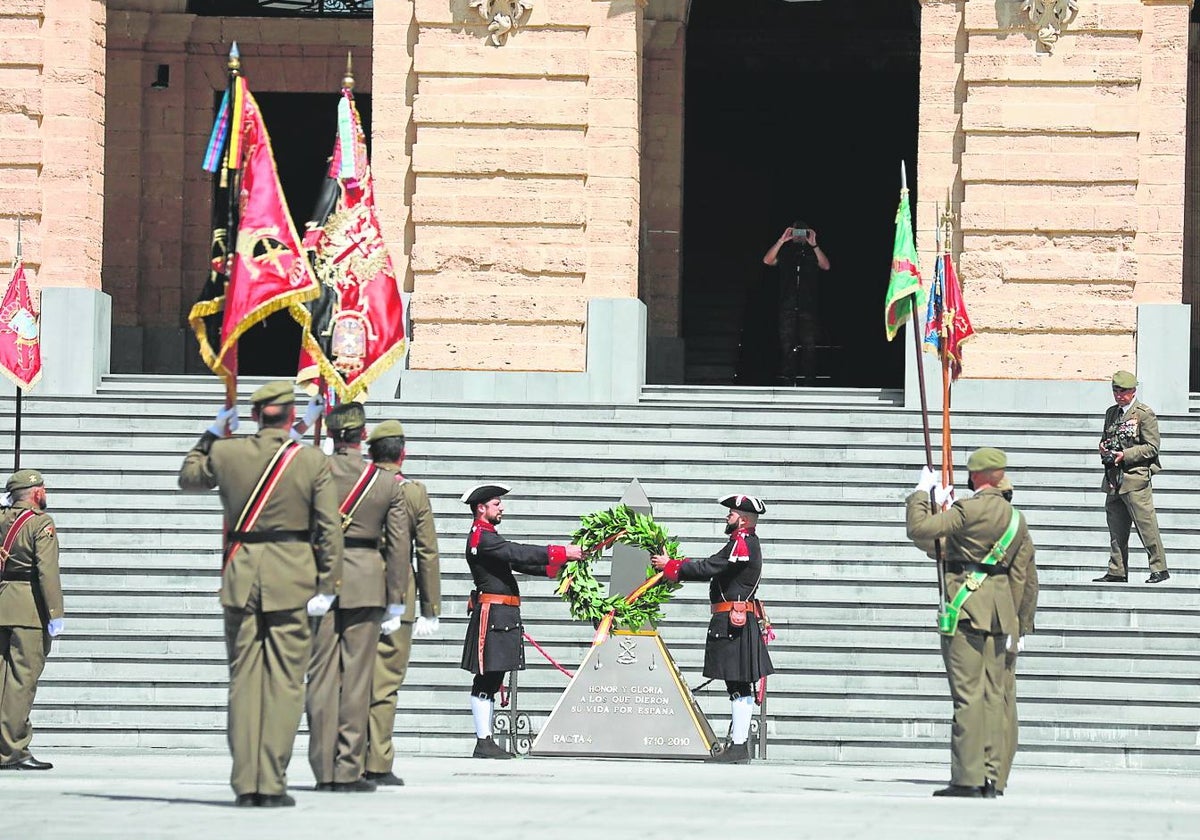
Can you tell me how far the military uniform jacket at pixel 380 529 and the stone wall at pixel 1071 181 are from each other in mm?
9700

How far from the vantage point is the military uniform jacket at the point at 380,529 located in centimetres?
1291

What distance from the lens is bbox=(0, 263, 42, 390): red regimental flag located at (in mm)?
20594

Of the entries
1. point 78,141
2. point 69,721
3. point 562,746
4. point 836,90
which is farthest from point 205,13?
point 562,746

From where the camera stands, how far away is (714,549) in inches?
730

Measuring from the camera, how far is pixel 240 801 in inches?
452

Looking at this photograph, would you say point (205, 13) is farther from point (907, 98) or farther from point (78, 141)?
point (907, 98)

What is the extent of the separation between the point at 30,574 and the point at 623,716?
3.66 metres

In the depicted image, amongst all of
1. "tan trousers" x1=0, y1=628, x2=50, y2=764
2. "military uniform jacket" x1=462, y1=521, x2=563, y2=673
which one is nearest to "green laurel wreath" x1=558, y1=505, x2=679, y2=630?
"military uniform jacket" x1=462, y1=521, x2=563, y2=673

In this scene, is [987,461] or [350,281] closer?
[987,461]

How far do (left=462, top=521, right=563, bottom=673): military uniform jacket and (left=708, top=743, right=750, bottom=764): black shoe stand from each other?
1343 millimetres

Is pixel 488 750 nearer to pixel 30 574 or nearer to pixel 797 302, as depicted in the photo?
pixel 30 574

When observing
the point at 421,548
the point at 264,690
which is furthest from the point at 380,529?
the point at 264,690

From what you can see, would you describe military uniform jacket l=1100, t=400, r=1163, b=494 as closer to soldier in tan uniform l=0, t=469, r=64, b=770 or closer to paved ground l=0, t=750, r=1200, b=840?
paved ground l=0, t=750, r=1200, b=840

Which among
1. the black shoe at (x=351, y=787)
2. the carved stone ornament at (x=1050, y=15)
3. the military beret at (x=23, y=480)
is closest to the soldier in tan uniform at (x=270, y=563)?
the black shoe at (x=351, y=787)
